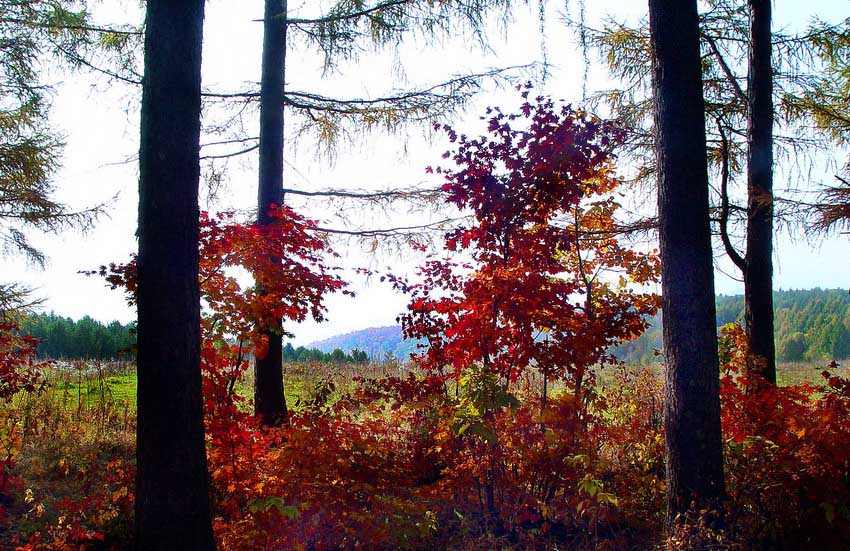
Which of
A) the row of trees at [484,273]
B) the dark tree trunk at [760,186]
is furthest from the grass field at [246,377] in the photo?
the row of trees at [484,273]

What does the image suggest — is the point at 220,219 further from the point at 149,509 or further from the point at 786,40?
the point at 786,40

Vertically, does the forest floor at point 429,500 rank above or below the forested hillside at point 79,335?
below

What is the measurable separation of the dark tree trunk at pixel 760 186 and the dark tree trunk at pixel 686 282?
2.92 metres

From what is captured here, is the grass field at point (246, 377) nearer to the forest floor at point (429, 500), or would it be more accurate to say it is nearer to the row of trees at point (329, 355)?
the row of trees at point (329, 355)

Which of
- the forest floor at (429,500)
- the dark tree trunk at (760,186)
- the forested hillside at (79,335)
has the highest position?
the dark tree trunk at (760,186)

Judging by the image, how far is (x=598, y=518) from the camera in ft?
15.6

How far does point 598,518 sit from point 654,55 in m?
3.60

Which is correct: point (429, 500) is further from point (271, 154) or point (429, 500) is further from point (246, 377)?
point (246, 377)

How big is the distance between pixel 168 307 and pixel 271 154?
4414 millimetres

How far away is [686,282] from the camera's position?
4.55 metres

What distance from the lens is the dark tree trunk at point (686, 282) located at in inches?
178

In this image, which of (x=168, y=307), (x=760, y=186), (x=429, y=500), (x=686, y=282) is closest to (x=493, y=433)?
(x=429, y=500)

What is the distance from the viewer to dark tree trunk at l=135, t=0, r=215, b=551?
3.90 metres

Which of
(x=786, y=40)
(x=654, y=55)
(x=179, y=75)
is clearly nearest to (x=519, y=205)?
(x=654, y=55)
